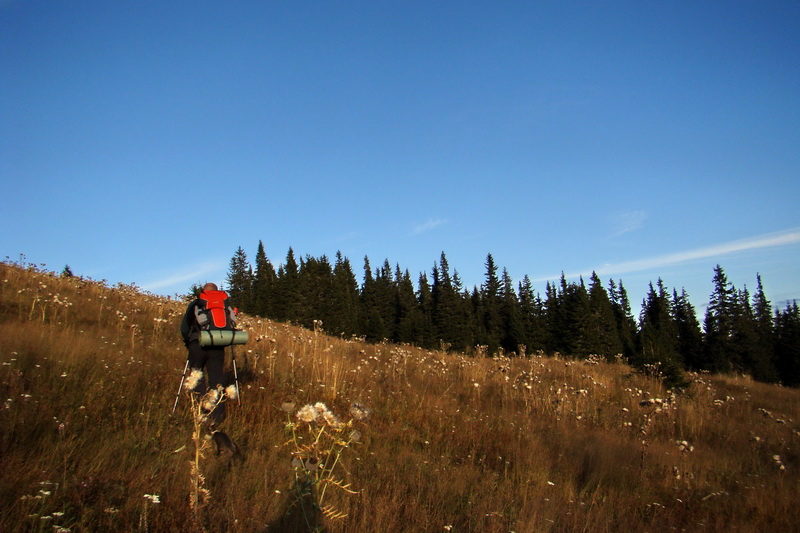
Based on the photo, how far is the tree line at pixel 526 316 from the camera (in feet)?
163

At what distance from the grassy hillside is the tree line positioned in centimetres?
3184

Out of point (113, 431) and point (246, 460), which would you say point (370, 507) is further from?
point (113, 431)

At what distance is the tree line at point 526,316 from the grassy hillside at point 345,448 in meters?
31.8

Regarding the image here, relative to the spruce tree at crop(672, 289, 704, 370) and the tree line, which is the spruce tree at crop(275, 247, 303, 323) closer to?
the tree line

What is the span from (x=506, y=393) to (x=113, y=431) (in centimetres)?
677

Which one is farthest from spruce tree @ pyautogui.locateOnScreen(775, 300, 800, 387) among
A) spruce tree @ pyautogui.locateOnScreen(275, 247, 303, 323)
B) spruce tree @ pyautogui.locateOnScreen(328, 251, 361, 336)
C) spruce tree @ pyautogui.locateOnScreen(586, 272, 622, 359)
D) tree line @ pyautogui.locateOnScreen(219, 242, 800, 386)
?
spruce tree @ pyautogui.locateOnScreen(275, 247, 303, 323)

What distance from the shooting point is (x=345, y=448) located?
4.67 m

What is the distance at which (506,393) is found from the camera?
871cm

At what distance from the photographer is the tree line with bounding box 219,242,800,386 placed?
49625 mm

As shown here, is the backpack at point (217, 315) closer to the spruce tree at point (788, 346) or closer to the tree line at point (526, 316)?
the tree line at point (526, 316)

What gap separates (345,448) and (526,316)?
61831mm

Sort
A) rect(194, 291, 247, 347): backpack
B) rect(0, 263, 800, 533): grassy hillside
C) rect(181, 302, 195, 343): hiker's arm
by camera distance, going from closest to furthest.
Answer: rect(0, 263, 800, 533): grassy hillside → rect(194, 291, 247, 347): backpack → rect(181, 302, 195, 343): hiker's arm

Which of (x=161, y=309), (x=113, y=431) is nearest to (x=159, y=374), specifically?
(x=113, y=431)

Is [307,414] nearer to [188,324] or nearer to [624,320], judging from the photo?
[188,324]
